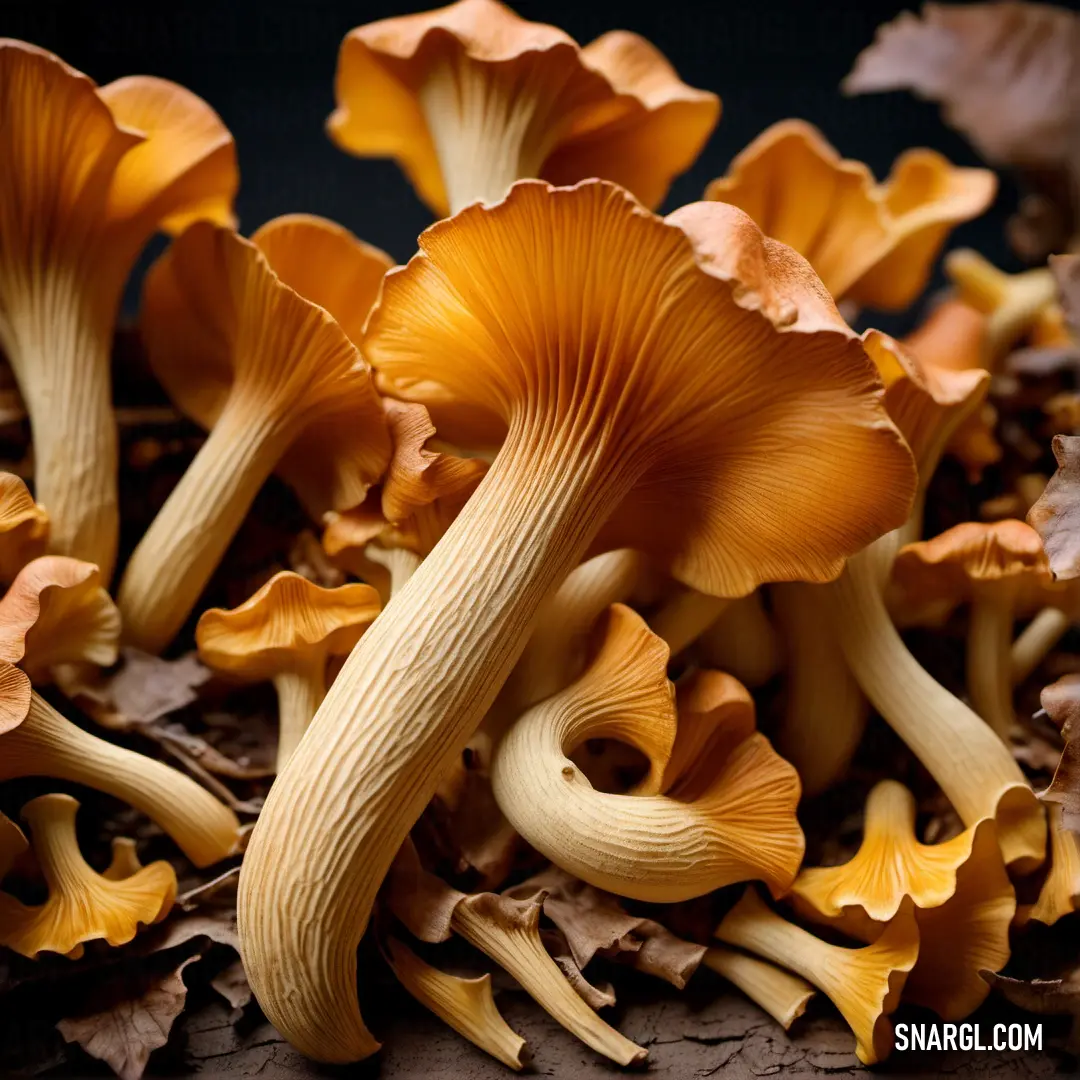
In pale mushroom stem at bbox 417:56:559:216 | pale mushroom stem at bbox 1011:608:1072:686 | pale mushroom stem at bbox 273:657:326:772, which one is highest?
pale mushroom stem at bbox 417:56:559:216

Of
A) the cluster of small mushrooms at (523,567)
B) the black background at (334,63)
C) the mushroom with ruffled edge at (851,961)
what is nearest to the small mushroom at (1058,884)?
the cluster of small mushrooms at (523,567)

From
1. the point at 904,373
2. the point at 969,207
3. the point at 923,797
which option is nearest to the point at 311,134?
the point at 969,207

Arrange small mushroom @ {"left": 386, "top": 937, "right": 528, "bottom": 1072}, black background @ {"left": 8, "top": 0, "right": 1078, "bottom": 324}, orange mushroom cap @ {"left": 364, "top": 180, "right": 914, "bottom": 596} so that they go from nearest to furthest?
orange mushroom cap @ {"left": 364, "top": 180, "right": 914, "bottom": 596}, small mushroom @ {"left": 386, "top": 937, "right": 528, "bottom": 1072}, black background @ {"left": 8, "top": 0, "right": 1078, "bottom": 324}

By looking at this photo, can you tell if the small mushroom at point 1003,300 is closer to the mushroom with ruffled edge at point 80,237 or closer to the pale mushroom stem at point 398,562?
the pale mushroom stem at point 398,562

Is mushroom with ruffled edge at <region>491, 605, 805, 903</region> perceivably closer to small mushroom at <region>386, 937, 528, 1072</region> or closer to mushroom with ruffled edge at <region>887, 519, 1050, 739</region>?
small mushroom at <region>386, 937, 528, 1072</region>

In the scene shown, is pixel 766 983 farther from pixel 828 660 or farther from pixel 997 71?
pixel 997 71

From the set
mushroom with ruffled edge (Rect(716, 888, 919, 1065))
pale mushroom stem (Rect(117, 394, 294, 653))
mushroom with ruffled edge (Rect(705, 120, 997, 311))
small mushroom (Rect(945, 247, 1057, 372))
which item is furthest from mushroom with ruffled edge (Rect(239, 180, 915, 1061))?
small mushroom (Rect(945, 247, 1057, 372))
